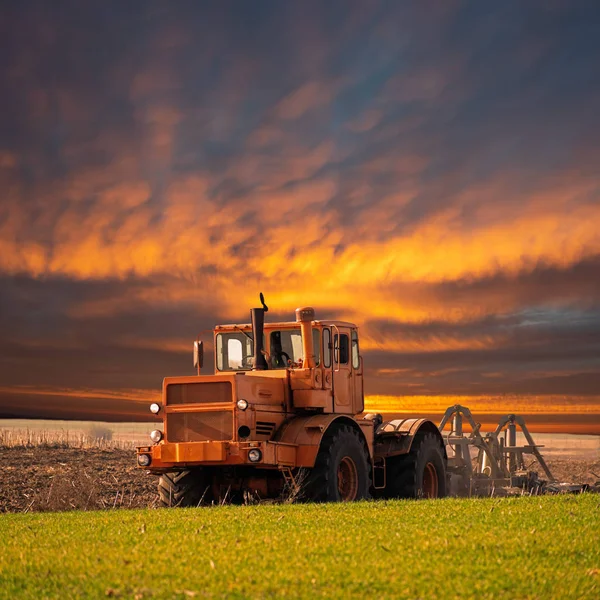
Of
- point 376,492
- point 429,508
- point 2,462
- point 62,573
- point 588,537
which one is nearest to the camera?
point 62,573

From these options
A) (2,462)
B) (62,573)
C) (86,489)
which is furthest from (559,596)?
(2,462)

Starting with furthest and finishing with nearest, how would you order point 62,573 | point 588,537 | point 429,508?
1. point 429,508
2. point 588,537
3. point 62,573

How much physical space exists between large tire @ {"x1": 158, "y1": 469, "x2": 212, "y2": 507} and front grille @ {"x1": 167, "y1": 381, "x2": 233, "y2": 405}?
1434mm

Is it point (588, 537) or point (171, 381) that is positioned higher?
point (171, 381)

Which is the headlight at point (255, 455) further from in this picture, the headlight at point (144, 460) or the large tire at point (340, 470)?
the headlight at point (144, 460)

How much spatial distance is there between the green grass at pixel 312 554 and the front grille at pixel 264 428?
3910 millimetres

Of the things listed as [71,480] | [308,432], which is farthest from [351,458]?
[71,480]

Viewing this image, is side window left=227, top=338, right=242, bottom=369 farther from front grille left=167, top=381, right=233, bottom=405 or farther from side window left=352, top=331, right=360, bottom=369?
side window left=352, top=331, right=360, bottom=369

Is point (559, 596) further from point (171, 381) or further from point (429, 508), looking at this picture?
point (171, 381)

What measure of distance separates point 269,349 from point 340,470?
2963 millimetres

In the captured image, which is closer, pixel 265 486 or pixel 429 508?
pixel 429 508

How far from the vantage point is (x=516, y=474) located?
25.7 metres

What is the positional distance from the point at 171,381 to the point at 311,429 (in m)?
2.97

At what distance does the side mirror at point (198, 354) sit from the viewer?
66.4ft
